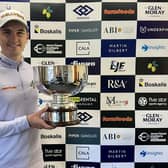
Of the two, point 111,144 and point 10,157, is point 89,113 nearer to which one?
point 111,144

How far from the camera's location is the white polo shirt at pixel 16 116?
3.67 ft

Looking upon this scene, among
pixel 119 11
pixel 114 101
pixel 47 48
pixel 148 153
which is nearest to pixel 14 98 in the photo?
pixel 47 48

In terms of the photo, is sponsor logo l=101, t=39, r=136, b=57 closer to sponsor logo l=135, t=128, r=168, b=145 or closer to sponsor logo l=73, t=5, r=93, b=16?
sponsor logo l=73, t=5, r=93, b=16

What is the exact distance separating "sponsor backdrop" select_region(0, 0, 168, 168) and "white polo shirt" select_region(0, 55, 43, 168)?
56 cm

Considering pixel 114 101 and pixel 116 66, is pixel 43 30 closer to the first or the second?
pixel 116 66

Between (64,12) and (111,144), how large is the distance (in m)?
0.84

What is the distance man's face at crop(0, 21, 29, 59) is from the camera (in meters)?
1.14

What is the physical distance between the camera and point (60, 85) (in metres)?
1.05

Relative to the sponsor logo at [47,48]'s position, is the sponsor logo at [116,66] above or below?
below

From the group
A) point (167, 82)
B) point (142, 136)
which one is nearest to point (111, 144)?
point (142, 136)

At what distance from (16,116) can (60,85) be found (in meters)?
0.24

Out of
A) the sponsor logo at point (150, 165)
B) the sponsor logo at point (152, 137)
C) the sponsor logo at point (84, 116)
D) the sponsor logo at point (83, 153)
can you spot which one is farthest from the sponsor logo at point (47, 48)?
the sponsor logo at point (150, 165)

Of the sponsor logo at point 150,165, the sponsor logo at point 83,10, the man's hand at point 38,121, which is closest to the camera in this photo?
the man's hand at point 38,121

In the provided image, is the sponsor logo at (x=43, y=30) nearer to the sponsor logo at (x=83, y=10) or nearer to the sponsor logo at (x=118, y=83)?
the sponsor logo at (x=83, y=10)
